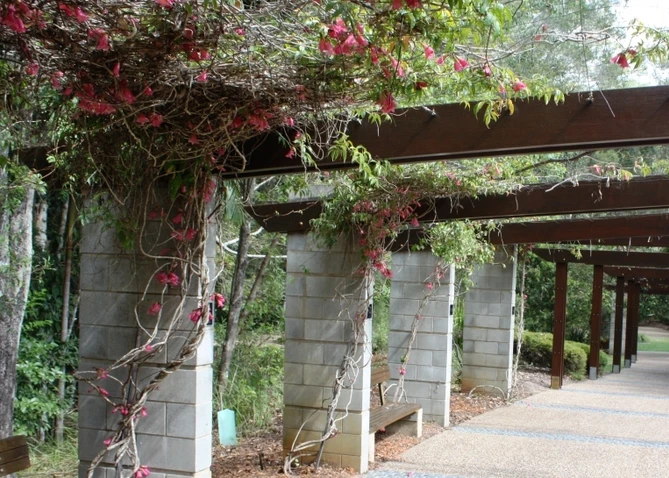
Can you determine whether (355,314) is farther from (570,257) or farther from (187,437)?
(570,257)

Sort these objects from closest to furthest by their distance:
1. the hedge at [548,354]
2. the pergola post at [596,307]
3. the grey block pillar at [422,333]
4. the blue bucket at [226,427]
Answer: the blue bucket at [226,427] → the grey block pillar at [422,333] → the pergola post at [596,307] → the hedge at [548,354]

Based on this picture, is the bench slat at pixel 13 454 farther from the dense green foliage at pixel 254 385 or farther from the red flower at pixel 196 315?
the dense green foliage at pixel 254 385

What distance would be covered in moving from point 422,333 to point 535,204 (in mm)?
3163

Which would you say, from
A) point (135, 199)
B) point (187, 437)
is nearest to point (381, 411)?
point (187, 437)

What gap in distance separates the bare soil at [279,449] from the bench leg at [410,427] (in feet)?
0.30

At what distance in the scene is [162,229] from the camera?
445 centimetres

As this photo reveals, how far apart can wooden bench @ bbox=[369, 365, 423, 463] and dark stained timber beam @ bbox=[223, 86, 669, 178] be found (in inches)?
149

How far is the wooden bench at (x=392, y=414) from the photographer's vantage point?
7805 mm

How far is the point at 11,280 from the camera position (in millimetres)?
6457

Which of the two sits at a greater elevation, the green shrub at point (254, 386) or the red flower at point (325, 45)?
the red flower at point (325, 45)

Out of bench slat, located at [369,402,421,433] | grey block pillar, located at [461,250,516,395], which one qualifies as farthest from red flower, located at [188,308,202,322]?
grey block pillar, located at [461,250,516,395]

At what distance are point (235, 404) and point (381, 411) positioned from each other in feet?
5.82

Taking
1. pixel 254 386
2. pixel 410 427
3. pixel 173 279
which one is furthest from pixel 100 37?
pixel 254 386

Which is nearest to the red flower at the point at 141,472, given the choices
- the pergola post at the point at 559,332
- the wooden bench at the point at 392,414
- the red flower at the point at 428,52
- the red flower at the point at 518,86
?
the red flower at the point at 428,52
